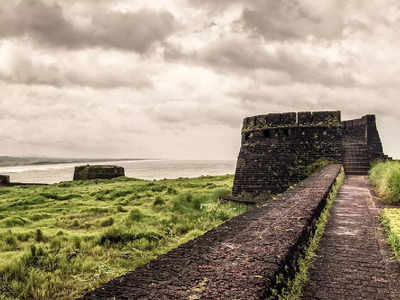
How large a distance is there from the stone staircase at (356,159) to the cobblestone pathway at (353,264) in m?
9.30

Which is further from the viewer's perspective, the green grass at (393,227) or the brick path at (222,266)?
the green grass at (393,227)

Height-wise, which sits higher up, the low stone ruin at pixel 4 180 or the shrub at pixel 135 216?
the shrub at pixel 135 216

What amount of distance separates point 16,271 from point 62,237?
2518mm

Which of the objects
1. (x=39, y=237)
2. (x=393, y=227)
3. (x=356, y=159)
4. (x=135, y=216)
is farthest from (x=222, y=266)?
(x=356, y=159)

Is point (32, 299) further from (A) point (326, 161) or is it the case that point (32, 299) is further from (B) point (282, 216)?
(A) point (326, 161)

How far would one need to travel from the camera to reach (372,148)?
16.9m

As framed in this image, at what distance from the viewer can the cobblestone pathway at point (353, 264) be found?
255 cm

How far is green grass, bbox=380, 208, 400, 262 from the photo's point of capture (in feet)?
11.1

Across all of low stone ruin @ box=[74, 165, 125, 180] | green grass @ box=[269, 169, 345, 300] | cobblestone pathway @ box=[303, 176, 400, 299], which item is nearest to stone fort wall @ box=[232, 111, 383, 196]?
cobblestone pathway @ box=[303, 176, 400, 299]

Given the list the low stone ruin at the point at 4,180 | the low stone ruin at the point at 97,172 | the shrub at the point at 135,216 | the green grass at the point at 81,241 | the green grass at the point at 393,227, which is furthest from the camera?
the low stone ruin at the point at 97,172

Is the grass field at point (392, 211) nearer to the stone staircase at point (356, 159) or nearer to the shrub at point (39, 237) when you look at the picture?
the stone staircase at point (356, 159)

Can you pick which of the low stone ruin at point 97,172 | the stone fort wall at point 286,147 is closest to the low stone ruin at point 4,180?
the low stone ruin at point 97,172

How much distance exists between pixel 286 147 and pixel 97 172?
24752mm

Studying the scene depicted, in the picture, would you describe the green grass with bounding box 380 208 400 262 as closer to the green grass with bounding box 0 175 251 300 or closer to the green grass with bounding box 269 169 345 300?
the green grass with bounding box 269 169 345 300
